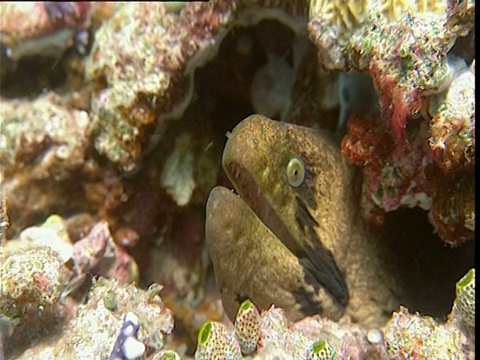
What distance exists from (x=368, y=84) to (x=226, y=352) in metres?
1.59

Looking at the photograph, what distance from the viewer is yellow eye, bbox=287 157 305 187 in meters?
2.57

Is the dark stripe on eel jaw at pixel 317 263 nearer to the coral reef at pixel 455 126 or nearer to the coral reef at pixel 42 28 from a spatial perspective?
the coral reef at pixel 455 126

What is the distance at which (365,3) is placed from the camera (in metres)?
2.26

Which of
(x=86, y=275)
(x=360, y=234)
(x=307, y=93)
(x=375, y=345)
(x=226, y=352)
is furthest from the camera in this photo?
(x=307, y=93)

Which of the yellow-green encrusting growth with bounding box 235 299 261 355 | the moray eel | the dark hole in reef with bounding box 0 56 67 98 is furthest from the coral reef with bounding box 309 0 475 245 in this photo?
the dark hole in reef with bounding box 0 56 67 98

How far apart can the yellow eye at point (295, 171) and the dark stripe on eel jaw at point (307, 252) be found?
103 millimetres

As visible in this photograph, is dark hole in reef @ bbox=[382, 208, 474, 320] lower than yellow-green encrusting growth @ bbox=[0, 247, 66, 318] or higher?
higher

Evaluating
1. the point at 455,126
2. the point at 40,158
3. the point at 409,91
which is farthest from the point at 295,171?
the point at 40,158

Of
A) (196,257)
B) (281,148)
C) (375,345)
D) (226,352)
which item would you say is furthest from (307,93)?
(226,352)

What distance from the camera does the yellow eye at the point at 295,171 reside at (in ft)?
8.42

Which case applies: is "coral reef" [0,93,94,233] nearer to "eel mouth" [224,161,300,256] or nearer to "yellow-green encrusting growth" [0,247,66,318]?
"yellow-green encrusting growth" [0,247,66,318]

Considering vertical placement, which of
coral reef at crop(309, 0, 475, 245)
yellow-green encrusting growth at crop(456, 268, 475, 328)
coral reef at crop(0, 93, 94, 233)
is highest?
coral reef at crop(309, 0, 475, 245)

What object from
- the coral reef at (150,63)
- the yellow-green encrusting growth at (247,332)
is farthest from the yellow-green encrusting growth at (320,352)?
the coral reef at (150,63)

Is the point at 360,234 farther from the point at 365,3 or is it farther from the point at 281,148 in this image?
the point at 365,3
